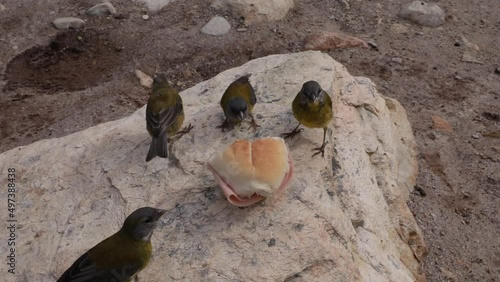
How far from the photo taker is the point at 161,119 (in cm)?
489

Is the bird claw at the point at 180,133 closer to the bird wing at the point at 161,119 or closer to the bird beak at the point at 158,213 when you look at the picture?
the bird wing at the point at 161,119

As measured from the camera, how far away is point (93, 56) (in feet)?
28.9

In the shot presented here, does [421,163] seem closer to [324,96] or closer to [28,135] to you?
[324,96]

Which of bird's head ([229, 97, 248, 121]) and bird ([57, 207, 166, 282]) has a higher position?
bird's head ([229, 97, 248, 121])

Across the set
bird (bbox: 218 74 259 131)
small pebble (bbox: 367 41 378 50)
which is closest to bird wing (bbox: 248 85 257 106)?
bird (bbox: 218 74 259 131)

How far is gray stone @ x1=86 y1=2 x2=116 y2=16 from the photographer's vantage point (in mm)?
9531

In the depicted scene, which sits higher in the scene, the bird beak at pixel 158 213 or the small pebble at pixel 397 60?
the bird beak at pixel 158 213

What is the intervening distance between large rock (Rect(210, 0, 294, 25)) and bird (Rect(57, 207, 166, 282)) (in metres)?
5.92

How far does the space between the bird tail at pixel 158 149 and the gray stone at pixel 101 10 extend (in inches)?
214

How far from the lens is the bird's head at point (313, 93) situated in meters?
4.68

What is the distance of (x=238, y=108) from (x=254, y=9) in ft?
16.2

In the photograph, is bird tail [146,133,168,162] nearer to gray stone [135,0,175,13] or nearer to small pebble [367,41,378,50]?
small pebble [367,41,378,50]

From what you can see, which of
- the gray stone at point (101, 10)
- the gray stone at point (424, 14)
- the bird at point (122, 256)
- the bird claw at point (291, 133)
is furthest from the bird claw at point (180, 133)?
the gray stone at point (424, 14)

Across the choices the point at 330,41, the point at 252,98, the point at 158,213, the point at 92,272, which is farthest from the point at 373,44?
the point at 92,272
